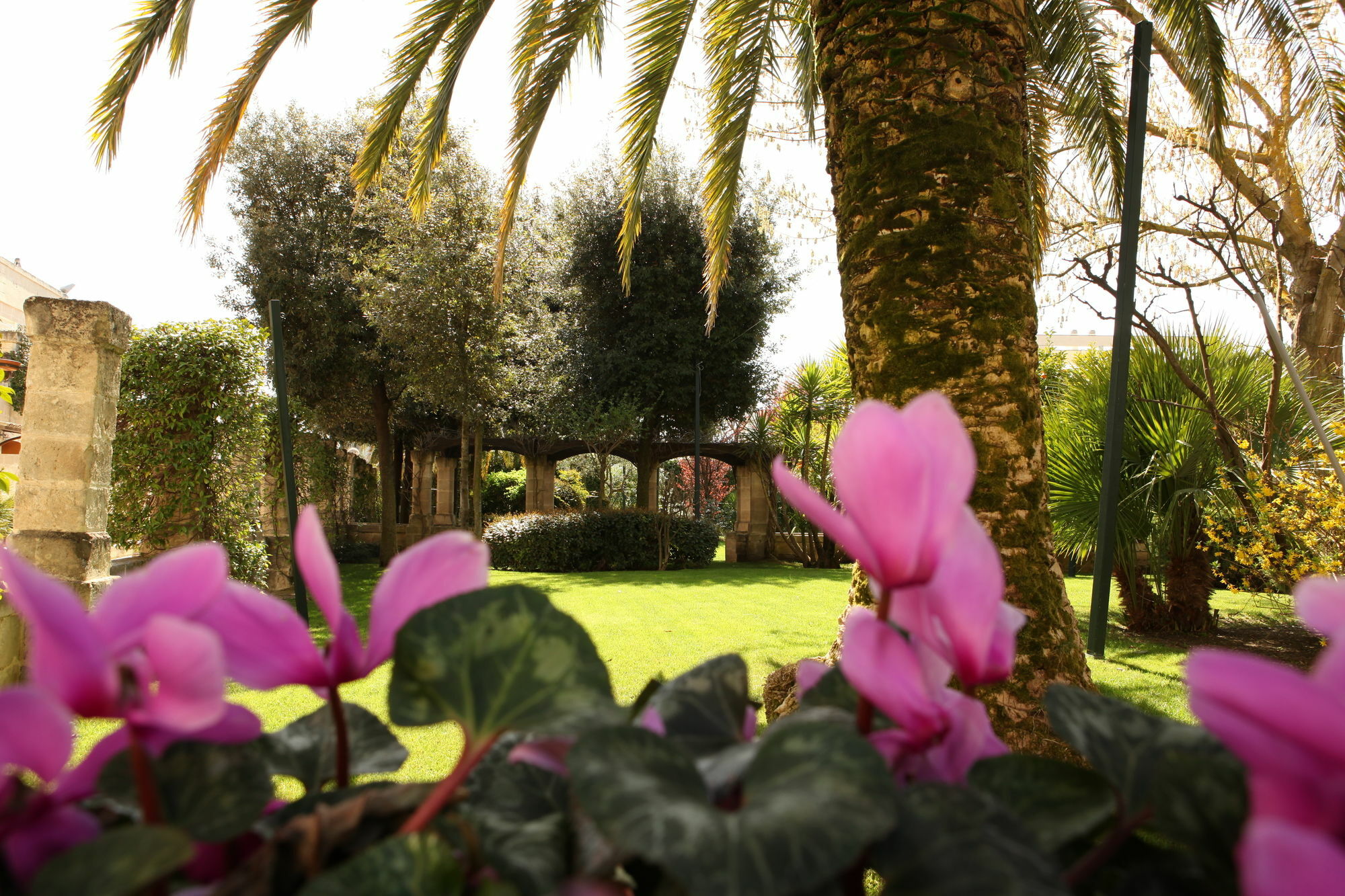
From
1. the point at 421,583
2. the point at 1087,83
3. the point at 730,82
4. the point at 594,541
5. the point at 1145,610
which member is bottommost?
the point at 1145,610

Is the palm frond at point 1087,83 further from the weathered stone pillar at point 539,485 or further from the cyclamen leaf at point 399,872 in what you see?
the weathered stone pillar at point 539,485

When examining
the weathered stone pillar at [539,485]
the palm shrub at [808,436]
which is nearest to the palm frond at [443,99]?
the palm shrub at [808,436]

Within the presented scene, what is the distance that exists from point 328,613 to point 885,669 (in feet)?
0.81

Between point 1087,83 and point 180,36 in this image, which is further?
point 1087,83

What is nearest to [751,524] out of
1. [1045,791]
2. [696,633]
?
[696,633]

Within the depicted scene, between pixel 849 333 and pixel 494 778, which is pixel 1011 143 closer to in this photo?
pixel 849 333

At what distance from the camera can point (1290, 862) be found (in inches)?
7.9

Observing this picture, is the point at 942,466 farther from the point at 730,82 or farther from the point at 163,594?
the point at 730,82

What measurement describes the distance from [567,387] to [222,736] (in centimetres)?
1801

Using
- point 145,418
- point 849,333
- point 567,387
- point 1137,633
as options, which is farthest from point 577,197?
point 849,333

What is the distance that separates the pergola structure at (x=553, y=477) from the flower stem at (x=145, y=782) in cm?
1749

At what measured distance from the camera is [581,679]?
0.35 meters

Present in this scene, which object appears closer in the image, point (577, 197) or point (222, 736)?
point (222, 736)

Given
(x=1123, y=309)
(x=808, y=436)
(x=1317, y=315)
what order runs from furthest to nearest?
1. (x=808, y=436)
2. (x=1317, y=315)
3. (x=1123, y=309)
